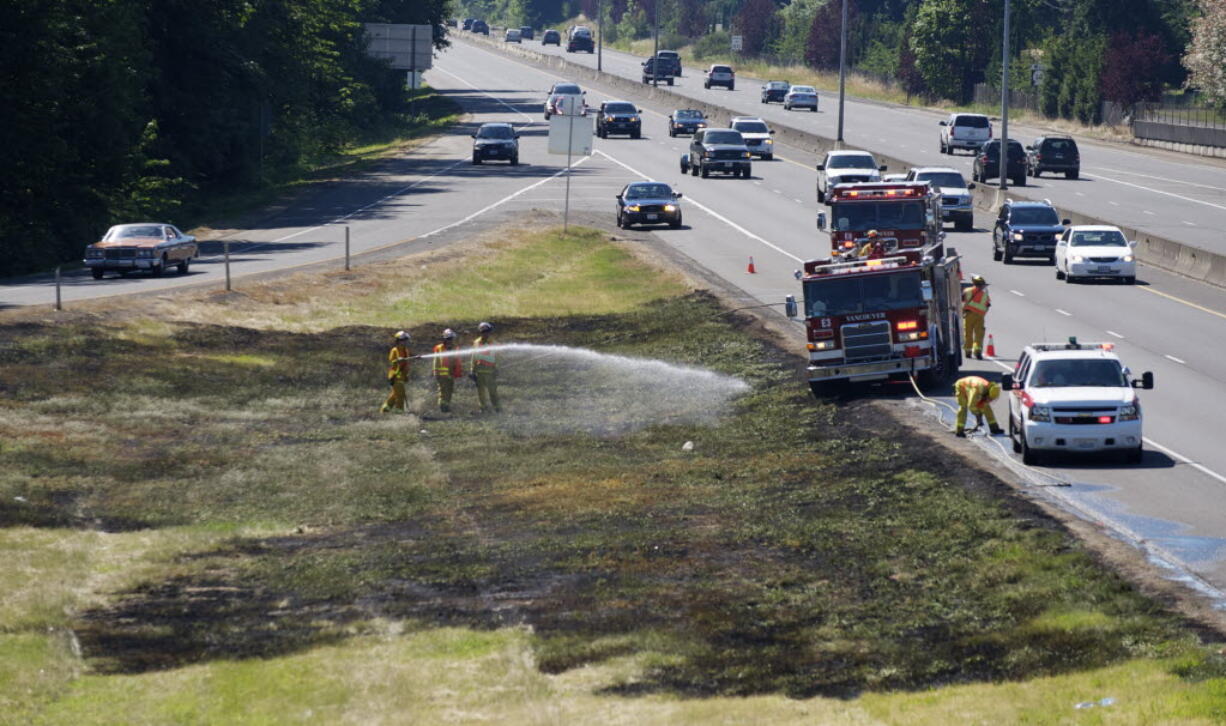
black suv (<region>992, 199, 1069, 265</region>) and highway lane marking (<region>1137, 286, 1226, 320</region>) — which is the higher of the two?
black suv (<region>992, 199, 1069, 265</region>)

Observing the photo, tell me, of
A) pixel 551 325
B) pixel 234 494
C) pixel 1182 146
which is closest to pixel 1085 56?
pixel 1182 146

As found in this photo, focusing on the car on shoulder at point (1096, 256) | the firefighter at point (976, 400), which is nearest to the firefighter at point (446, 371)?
the firefighter at point (976, 400)

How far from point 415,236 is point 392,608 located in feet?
142

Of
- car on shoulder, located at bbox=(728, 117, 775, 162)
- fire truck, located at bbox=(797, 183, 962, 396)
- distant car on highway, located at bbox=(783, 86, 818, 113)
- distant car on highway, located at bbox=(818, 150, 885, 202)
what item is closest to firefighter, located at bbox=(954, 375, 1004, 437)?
fire truck, located at bbox=(797, 183, 962, 396)

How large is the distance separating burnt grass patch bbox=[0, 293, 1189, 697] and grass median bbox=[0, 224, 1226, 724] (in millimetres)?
68

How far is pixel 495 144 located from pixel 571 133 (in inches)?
1293

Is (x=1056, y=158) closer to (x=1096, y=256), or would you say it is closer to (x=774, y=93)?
(x=1096, y=256)

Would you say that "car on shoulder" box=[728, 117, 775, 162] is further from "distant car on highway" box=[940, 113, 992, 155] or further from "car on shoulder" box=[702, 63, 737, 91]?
"car on shoulder" box=[702, 63, 737, 91]

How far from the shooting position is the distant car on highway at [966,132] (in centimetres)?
9094

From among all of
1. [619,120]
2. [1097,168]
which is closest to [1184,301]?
[1097,168]

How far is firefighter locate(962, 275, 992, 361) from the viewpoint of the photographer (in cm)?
3619

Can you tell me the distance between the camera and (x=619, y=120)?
10219 cm

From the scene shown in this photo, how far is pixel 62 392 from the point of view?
34406 millimetres

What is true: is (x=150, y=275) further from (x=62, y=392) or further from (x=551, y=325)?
(x=62, y=392)
